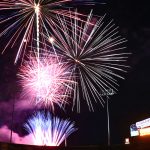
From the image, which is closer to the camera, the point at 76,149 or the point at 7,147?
the point at 7,147

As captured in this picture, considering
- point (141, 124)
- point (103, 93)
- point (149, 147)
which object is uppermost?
point (103, 93)

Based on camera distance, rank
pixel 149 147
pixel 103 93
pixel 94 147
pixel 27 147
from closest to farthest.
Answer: pixel 149 147, pixel 27 147, pixel 94 147, pixel 103 93

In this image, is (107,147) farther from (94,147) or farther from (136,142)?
(136,142)

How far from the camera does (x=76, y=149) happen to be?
44469mm

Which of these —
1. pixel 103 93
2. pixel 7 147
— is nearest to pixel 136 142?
pixel 7 147

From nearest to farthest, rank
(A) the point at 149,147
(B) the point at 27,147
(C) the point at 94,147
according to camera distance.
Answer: (A) the point at 149,147, (B) the point at 27,147, (C) the point at 94,147

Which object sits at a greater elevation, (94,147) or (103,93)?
(103,93)

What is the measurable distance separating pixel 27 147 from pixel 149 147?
16.0 metres

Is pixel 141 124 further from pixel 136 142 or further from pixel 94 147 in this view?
pixel 136 142

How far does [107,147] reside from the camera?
142ft

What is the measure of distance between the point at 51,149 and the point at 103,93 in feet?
59.4

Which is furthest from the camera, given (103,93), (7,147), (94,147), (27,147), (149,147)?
(103,93)

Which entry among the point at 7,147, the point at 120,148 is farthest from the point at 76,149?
the point at 7,147

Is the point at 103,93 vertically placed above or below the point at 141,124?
above
